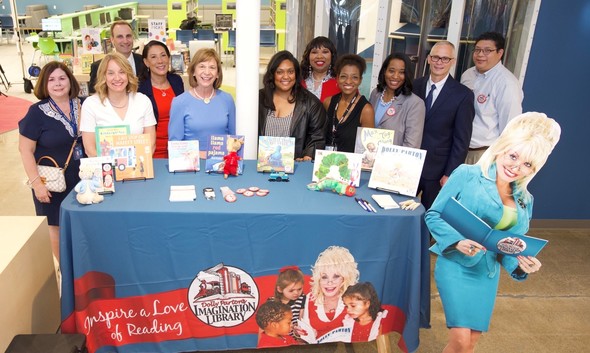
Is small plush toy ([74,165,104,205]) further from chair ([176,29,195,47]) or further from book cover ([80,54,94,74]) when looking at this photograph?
chair ([176,29,195,47])

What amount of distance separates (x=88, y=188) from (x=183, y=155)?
554mm

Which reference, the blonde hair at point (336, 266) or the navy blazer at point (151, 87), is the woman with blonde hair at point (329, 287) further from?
the navy blazer at point (151, 87)

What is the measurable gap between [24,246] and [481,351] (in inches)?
102

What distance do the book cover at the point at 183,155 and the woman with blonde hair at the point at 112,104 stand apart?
11.8 inches

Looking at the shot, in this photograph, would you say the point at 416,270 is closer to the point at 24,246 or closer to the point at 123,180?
the point at 123,180

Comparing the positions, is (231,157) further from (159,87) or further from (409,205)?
(159,87)

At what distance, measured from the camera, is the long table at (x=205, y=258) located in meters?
2.16

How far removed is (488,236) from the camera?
199 cm

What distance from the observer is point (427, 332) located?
287 centimetres

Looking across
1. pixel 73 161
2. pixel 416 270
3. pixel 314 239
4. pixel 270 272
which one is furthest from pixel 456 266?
pixel 73 161

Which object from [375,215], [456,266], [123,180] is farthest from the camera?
[123,180]

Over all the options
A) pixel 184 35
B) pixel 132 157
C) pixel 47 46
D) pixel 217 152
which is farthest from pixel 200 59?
pixel 184 35

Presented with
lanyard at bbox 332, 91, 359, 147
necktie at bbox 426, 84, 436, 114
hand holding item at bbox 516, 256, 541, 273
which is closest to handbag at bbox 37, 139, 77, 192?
lanyard at bbox 332, 91, 359, 147

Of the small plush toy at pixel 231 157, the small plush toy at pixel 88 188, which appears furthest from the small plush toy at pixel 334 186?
the small plush toy at pixel 88 188
